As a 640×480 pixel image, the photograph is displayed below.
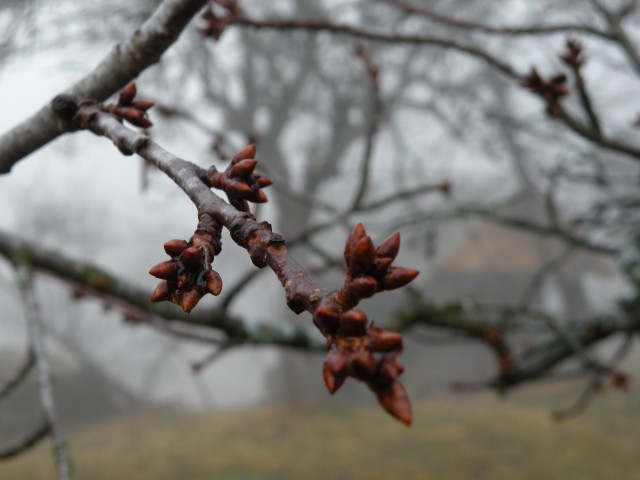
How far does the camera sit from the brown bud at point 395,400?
46cm

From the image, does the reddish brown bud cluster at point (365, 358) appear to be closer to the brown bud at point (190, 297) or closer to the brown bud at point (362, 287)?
the brown bud at point (362, 287)

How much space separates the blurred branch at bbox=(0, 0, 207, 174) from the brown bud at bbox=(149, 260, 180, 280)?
572mm

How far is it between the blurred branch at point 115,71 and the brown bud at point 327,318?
2.44ft

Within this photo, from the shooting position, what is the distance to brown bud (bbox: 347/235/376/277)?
54cm

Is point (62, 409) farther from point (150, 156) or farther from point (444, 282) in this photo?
point (150, 156)

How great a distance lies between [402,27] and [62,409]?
1478 centimetres

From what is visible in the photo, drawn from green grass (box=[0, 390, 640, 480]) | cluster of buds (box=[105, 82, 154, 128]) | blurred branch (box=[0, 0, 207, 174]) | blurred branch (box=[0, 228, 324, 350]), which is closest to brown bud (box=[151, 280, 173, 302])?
cluster of buds (box=[105, 82, 154, 128])

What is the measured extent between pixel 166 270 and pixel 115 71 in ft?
2.13

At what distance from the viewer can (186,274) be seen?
611mm

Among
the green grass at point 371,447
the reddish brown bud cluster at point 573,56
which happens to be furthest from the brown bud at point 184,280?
the green grass at point 371,447

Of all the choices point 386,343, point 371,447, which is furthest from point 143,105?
point 371,447

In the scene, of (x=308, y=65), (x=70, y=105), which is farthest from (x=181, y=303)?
(x=308, y=65)

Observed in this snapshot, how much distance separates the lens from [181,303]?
595 millimetres

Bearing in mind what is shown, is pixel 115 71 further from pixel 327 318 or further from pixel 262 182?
pixel 327 318
